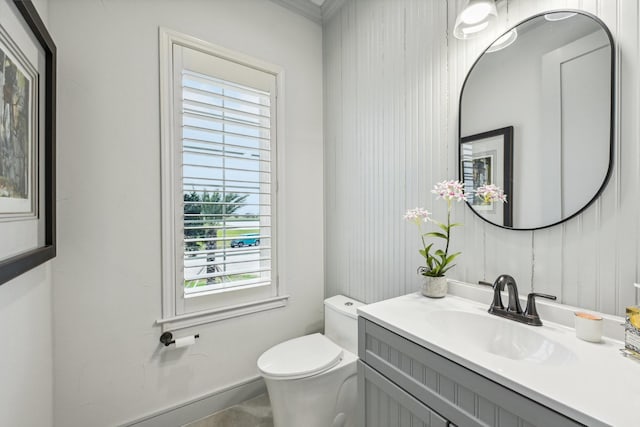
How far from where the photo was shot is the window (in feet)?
4.95

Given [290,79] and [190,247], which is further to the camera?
[290,79]

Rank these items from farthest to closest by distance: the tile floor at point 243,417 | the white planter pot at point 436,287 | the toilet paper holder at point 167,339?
the tile floor at point 243,417, the toilet paper holder at point 167,339, the white planter pot at point 436,287

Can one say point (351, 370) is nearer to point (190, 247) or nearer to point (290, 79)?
point (190, 247)

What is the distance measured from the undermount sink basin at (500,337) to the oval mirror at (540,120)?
0.38 metres

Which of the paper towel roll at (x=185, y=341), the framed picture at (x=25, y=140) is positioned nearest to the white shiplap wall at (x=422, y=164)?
the paper towel roll at (x=185, y=341)

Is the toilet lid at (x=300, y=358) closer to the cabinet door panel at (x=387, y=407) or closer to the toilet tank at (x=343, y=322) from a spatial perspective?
the toilet tank at (x=343, y=322)

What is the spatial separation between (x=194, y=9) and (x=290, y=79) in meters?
0.68

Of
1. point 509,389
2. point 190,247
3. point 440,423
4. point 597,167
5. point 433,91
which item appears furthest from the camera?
point 190,247

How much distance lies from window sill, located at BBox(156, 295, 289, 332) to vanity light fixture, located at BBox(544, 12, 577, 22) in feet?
6.27

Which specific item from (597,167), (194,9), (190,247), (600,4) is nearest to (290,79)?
(194,9)

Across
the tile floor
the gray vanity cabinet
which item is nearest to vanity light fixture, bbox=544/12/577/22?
the gray vanity cabinet

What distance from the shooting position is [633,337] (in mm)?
695

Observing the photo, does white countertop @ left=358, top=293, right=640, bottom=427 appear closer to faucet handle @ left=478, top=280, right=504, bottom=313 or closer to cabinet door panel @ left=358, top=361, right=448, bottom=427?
faucet handle @ left=478, top=280, right=504, bottom=313

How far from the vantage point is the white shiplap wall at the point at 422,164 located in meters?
0.82
